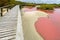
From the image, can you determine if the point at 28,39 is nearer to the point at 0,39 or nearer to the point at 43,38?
the point at 43,38

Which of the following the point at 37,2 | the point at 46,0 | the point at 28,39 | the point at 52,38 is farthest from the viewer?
the point at 46,0

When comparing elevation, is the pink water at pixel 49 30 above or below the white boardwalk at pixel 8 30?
below

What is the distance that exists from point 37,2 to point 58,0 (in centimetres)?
447

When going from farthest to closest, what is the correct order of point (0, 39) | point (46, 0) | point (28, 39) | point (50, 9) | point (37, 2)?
1. point (46, 0)
2. point (37, 2)
3. point (50, 9)
4. point (28, 39)
5. point (0, 39)

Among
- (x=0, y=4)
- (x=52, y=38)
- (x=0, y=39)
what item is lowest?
(x=52, y=38)

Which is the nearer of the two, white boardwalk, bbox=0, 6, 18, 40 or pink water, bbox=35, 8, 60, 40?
white boardwalk, bbox=0, 6, 18, 40

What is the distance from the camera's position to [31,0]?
85.0 feet

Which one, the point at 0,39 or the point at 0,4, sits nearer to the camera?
the point at 0,39

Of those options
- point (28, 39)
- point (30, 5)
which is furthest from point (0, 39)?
point (30, 5)

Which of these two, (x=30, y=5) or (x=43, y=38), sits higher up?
(x=30, y=5)

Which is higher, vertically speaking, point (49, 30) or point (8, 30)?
point (8, 30)

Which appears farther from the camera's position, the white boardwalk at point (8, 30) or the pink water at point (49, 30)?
the pink water at point (49, 30)

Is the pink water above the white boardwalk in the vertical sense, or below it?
below

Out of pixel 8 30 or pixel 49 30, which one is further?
pixel 49 30
